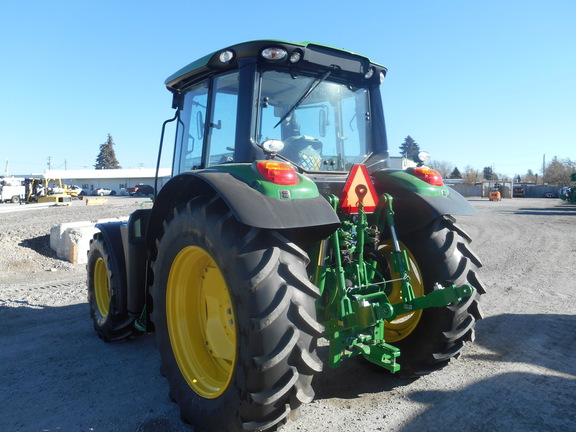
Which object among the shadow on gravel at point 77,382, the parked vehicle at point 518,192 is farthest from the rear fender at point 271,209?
the parked vehicle at point 518,192

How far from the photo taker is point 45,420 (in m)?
3.09

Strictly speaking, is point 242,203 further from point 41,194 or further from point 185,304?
point 41,194

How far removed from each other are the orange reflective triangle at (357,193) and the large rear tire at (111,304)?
8.42 feet

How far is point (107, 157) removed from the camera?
8756 centimetres

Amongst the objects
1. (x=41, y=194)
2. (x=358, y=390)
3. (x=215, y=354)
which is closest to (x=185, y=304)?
(x=215, y=354)

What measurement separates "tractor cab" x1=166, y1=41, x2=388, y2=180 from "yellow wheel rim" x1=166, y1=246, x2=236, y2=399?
88 cm

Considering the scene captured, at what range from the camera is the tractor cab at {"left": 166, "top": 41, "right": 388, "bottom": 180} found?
3.30 meters

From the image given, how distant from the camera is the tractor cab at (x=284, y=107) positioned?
10.8 feet

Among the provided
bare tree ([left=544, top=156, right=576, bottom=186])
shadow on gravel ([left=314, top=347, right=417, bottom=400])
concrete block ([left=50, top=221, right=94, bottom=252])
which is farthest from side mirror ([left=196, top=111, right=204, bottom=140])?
bare tree ([left=544, top=156, right=576, bottom=186])

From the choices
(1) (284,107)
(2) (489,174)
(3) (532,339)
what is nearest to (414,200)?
(1) (284,107)

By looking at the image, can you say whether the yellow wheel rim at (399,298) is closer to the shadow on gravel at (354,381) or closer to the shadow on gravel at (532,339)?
the shadow on gravel at (354,381)

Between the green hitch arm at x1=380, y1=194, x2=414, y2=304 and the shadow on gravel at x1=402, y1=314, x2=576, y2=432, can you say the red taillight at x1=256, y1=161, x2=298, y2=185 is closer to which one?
the green hitch arm at x1=380, y1=194, x2=414, y2=304

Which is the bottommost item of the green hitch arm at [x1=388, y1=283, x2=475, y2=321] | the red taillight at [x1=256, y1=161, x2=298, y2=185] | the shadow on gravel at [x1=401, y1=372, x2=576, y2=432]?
the shadow on gravel at [x1=401, y1=372, x2=576, y2=432]

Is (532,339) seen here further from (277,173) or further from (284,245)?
(277,173)
